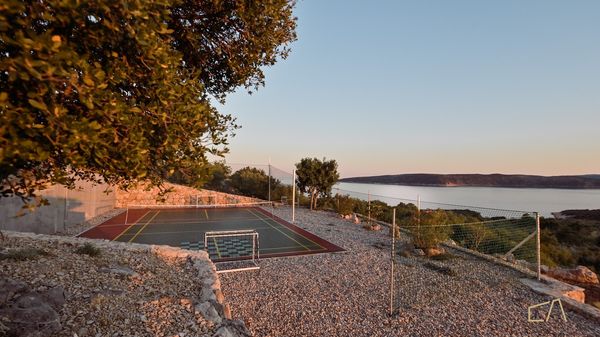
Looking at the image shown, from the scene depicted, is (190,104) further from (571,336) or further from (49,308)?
(571,336)

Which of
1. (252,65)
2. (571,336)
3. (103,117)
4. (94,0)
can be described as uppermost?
(252,65)

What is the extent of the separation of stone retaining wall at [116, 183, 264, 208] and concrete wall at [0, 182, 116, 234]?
4.78 metres

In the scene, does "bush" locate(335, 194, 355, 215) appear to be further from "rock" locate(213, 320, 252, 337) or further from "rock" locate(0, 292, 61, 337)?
"rock" locate(0, 292, 61, 337)

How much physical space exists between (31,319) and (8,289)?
0.89m

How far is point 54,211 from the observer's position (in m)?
11.2

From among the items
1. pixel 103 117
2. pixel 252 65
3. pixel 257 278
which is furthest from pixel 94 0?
pixel 257 278

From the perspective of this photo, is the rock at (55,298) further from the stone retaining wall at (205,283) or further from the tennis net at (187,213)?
the tennis net at (187,213)

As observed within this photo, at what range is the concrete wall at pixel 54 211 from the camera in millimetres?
9312

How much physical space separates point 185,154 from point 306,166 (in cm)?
1865

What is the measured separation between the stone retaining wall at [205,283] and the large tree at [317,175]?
45.8ft

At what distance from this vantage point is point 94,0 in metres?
1.73

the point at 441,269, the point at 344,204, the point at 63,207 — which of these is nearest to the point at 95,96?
the point at 441,269

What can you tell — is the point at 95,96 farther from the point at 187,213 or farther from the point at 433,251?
the point at 187,213

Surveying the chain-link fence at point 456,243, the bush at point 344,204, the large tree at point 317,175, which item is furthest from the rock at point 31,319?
the large tree at point 317,175
